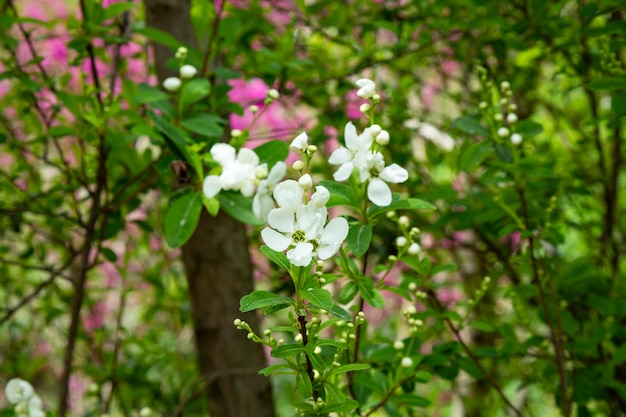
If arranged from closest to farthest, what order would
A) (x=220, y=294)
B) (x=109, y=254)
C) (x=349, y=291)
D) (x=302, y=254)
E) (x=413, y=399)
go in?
(x=302, y=254), (x=349, y=291), (x=413, y=399), (x=109, y=254), (x=220, y=294)

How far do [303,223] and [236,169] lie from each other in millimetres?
242

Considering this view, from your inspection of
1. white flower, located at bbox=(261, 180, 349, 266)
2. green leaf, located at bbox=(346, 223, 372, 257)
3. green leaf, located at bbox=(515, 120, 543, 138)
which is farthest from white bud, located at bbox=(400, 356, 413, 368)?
green leaf, located at bbox=(515, 120, 543, 138)

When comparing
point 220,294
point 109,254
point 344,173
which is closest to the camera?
point 344,173

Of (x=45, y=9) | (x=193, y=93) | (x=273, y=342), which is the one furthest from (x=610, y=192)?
(x=45, y=9)

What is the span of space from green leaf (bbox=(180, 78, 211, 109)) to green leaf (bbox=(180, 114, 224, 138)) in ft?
0.14

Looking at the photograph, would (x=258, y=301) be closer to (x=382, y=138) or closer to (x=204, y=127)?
(x=382, y=138)

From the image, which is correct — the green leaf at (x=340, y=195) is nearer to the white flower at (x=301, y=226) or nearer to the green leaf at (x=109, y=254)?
the white flower at (x=301, y=226)

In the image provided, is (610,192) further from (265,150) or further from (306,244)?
(306,244)

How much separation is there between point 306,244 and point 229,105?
0.67 meters

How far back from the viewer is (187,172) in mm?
1085

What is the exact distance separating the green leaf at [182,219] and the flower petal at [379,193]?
1.10 ft

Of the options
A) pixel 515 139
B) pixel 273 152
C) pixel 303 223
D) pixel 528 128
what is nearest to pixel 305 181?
pixel 303 223

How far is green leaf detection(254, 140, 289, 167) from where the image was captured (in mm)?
1025

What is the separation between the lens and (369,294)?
84 centimetres
